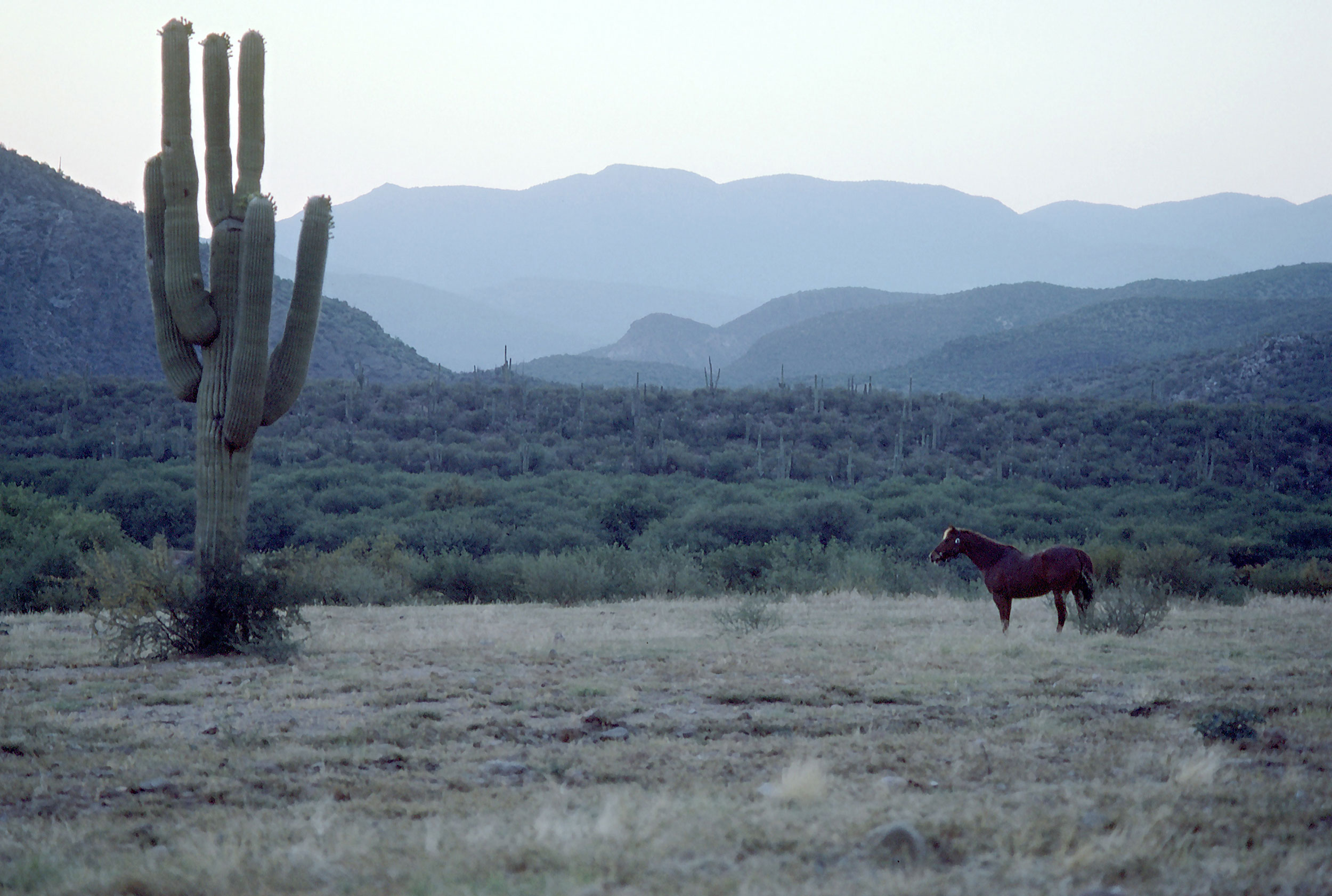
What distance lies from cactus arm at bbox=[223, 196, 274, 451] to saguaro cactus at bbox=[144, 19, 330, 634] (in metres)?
0.01

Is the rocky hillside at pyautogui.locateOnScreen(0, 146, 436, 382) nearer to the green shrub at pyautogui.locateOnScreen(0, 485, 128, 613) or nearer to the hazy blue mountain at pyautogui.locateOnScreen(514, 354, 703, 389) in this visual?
the hazy blue mountain at pyautogui.locateOnScreen(514, 354, 703, 389)

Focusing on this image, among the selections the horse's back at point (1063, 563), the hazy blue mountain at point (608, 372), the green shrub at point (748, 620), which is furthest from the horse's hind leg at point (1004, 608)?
the hazy blue mountain at point (608, 372)

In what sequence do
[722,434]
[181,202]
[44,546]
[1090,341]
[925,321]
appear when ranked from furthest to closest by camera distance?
[925,321], [1090,341], [722,434], [44,546], [181,202]

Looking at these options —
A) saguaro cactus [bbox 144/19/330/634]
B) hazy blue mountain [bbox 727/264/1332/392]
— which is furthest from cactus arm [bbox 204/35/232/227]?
hazy blue mountain [bbox 727/264/1332/392]

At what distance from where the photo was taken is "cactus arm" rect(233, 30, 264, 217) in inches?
458

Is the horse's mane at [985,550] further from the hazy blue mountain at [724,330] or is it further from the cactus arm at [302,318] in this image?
the hazy blue mountain at [724,330]

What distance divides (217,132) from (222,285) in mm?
1853

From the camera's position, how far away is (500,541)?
2655 cm

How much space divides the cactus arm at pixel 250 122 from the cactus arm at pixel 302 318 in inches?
27.1

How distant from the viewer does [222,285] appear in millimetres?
11141

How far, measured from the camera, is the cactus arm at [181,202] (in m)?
10.9

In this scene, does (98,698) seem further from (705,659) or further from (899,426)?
(899,426)

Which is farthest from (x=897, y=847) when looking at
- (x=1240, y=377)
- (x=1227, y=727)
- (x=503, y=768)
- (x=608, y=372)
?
(x=608, y=372)

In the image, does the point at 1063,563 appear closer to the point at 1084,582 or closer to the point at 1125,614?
the point at 1084,582
